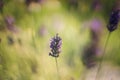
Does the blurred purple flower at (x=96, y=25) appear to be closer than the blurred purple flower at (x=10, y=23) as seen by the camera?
Yes

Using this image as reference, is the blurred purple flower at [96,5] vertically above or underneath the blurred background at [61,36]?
above

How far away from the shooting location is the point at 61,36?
3.94 ft

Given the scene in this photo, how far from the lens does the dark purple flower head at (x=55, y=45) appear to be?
121cm

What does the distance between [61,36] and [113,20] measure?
232 millimetres

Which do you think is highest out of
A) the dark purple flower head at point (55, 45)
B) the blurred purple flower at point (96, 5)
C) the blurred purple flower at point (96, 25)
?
the blurred purple flower at point (96, 5)

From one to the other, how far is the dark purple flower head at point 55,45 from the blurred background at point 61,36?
18 mm

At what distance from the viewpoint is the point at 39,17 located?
3.96 ft

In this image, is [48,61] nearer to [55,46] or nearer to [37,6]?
[55,46]

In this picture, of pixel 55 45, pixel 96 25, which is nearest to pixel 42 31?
pixel 55 45

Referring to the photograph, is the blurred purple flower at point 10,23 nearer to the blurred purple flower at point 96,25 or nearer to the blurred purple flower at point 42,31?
the blurred purple flower at point 42,31

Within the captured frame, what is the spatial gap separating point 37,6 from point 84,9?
0.67 feet

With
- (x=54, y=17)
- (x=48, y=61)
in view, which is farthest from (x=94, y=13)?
(x=48, y=61)

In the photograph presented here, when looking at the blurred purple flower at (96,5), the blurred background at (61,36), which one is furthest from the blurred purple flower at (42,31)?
the blurred purple flower at (96,5)

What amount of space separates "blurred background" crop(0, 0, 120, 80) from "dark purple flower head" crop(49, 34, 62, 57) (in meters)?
0.02
